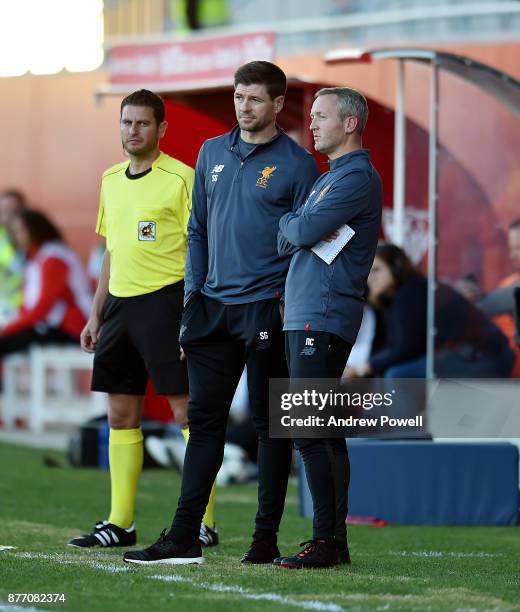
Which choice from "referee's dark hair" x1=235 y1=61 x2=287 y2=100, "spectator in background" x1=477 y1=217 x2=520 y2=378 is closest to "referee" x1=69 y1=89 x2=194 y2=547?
"referee's dark hair" x1=235 y1=61 x2=287 y2=100

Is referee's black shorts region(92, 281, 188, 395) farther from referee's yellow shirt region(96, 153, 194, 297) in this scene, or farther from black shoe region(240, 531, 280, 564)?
black shoe region(240, 531, 280, 564)

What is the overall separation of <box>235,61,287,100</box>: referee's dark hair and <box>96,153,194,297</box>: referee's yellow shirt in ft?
2.85

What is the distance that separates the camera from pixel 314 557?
548cm

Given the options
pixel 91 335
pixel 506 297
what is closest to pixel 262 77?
pixel 91 335

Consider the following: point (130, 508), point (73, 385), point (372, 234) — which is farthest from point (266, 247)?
point (73, 385)

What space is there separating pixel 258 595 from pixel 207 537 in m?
1.75

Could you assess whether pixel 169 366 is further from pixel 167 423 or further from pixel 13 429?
pixel 13 429

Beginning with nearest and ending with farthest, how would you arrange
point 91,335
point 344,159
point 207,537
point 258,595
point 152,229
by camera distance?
point 258,595 → point 344,159 → point 152,229 → point 207,537 → point 91,335

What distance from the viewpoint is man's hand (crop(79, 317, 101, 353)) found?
6.71 m

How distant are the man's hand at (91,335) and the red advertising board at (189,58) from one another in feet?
16.5

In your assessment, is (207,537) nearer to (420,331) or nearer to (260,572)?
(260,572)

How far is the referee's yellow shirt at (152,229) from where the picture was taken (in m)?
6.48

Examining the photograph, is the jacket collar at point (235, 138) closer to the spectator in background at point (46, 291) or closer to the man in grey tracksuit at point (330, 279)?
the man in grey tracksuit at point (330, 279)

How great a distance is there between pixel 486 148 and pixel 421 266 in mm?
1250
